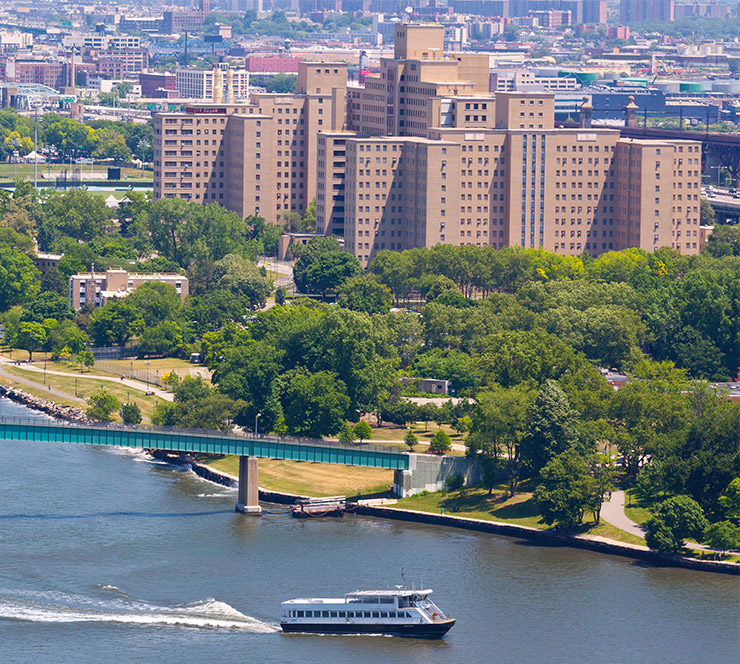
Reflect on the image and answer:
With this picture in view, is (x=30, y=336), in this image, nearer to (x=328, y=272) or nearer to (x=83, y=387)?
(x=83, y=387)

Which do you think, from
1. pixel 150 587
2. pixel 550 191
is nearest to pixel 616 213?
pixel 550 191

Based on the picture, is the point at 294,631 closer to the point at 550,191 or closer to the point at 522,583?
the point at 522,583

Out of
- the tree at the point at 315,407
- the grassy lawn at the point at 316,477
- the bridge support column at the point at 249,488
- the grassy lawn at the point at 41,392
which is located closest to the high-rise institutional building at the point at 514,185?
the grassy lawn at the point at 41,392

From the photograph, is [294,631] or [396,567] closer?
[294,631]

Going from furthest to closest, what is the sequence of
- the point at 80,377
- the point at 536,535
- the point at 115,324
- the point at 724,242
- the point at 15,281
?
the point at 724,242 < the point at 15,281 < the point at 115,324 < the point at 80,377 < the point at 536,535

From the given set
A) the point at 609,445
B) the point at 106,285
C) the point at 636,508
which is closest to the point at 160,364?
the point at 106,285

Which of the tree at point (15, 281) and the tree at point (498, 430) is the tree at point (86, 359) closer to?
the tree at point (15, 281)

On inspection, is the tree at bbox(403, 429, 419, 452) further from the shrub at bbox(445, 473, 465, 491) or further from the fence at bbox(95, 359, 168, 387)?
the fence at bbox(95, 359, 168, 387)
